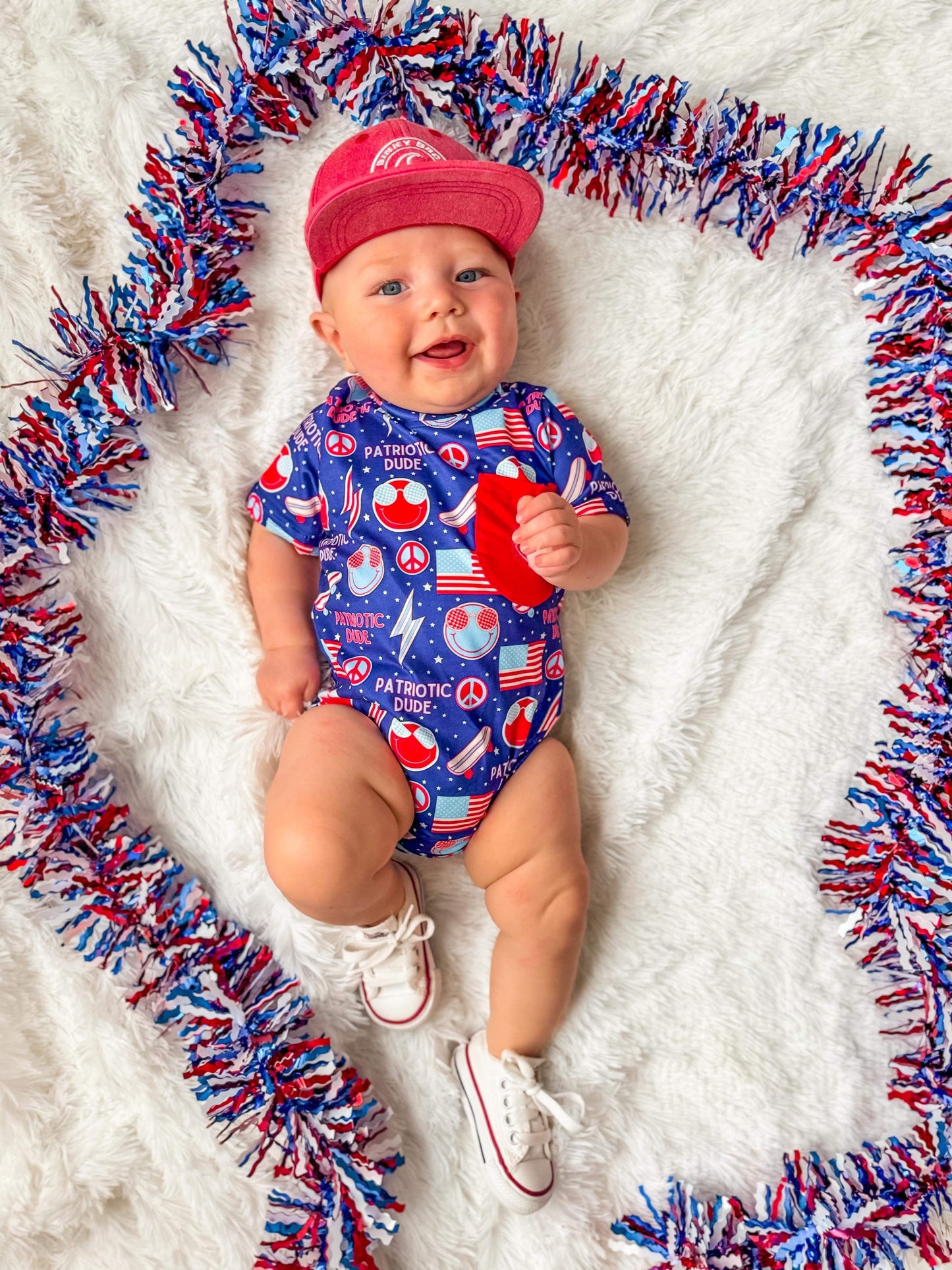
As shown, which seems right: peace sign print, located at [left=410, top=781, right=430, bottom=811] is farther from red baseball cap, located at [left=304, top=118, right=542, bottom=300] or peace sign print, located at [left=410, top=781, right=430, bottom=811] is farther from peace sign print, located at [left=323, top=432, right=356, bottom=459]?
red baseball cap, located at [left=304, top=118, right=542, bottom=300]

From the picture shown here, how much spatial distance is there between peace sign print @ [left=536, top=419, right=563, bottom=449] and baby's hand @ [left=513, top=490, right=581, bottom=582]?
0.12 m

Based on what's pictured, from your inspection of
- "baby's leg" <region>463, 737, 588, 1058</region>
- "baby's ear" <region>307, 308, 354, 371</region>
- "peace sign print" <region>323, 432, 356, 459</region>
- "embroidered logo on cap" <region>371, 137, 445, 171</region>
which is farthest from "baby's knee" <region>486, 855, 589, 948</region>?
"embroidered logo on cap" <region>371, 137, 445, 171</region>

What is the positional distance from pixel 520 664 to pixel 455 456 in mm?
257

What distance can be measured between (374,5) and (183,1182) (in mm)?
1423

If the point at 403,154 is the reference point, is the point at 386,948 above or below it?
below

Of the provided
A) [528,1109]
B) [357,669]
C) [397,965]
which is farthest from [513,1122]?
[357,669]

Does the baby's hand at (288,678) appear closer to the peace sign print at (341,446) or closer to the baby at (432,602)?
the baby at (432,602)

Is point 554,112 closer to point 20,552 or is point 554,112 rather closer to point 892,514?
point 892,514

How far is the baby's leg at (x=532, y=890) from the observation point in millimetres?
1050

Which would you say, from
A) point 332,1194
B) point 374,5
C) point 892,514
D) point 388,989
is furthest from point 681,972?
point 374,5

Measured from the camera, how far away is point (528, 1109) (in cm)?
108

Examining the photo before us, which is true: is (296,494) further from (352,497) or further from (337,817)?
(337,817)

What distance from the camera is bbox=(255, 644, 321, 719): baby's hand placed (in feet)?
3.52

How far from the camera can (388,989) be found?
110 cm
